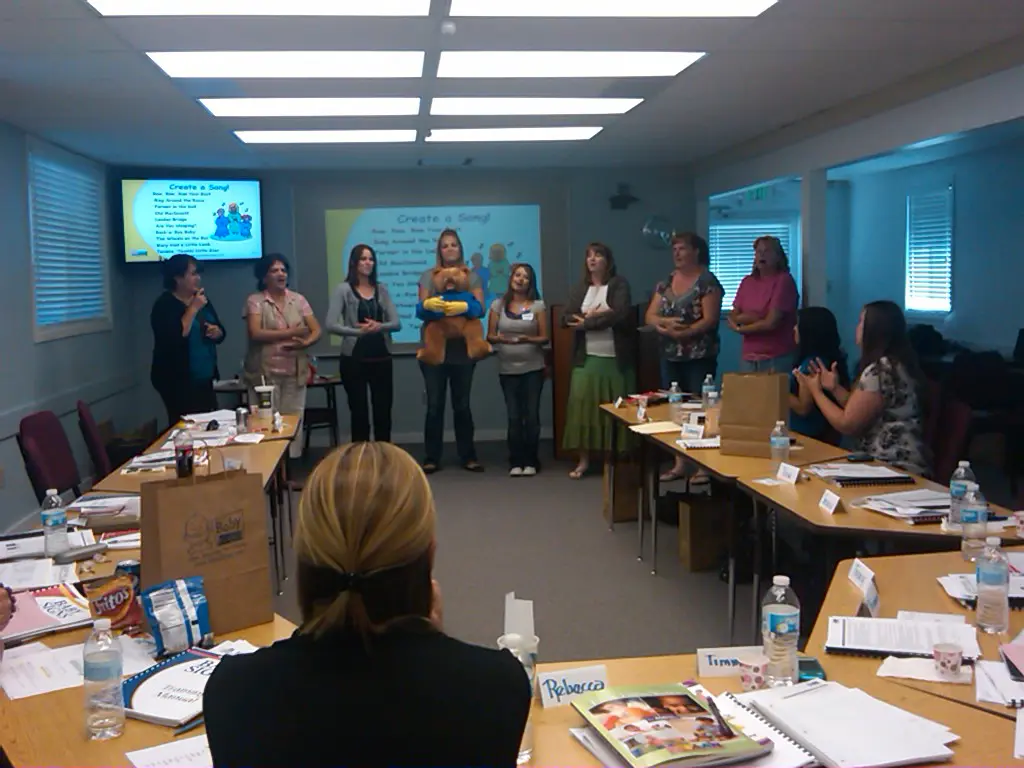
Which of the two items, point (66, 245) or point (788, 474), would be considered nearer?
point (788, 474)

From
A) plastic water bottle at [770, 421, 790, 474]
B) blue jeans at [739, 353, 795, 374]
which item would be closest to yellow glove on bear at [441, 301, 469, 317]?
blue jeans at [739, 353, 795, 374]

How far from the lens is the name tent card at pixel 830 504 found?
112 inches

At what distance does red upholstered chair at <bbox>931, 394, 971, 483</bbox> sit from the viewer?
12.0 ft

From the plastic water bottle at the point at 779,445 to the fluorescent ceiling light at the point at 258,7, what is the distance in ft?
6.84

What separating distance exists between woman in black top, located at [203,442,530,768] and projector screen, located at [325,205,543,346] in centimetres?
686

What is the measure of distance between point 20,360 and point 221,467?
2.27 metres

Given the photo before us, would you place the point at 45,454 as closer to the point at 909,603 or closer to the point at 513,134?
the point at 909,603

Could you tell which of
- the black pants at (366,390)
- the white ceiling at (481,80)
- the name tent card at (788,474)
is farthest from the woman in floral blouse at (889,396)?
the black pants at (366,390)

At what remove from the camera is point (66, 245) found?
6.32 meters

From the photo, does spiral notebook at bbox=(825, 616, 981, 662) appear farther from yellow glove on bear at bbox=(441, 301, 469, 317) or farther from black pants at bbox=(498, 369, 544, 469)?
black pants at bbox=(498, 369, 544, 469)

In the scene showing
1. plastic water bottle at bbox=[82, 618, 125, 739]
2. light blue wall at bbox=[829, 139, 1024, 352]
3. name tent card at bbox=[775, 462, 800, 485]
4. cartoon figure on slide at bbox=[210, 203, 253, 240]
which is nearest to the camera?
plastic water bottle at bbox=[82, 618, 125, 739]

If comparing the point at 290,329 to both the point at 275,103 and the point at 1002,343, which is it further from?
the point at 1002,343

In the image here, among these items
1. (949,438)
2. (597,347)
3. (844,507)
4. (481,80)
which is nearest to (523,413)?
(597,347)

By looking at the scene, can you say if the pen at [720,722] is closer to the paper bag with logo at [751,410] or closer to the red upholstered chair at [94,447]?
the paper bag with logo at [751,410]
